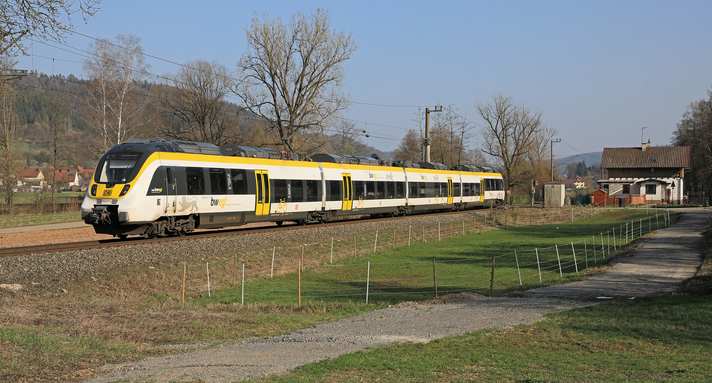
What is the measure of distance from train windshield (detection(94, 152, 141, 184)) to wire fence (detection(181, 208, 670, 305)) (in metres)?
4.41

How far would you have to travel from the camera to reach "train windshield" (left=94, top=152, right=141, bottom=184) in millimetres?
21484

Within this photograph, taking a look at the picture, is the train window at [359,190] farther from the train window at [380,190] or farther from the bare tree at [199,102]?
the bare tree at [199,102]

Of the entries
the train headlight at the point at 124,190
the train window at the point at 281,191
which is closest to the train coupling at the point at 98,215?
the train headlight at the point at 124,190

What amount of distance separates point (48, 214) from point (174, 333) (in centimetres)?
3621

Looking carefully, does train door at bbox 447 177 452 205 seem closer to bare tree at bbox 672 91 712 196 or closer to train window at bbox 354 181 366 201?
train window at bbox 354 181 366 201

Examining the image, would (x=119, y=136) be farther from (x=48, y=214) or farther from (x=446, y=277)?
(x=446, y=277)

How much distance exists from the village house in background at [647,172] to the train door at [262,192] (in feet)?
182

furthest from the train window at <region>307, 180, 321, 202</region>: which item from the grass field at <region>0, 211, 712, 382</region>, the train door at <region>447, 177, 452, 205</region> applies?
the train door at <region>447, 177, 452, 205</region>

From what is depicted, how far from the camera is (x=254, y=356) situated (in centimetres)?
991

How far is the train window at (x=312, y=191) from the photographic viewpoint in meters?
31.8

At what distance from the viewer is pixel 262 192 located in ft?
91.2

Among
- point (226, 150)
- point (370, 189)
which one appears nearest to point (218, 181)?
point (226, 150)

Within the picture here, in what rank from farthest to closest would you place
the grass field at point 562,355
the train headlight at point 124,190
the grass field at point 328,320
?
the train headlight at point 124,190, the grass field at point 328,320, the grass field at point 562,355

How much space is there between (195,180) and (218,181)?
133cm
